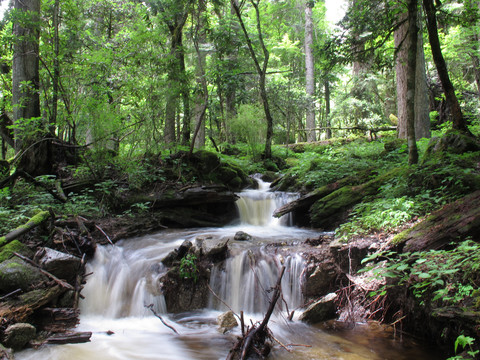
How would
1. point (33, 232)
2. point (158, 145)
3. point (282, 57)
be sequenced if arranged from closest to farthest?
point (33, 232) → point (158, 145) → point (282, 57)

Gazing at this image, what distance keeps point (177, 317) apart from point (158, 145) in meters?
6.27

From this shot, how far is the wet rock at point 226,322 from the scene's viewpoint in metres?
4.62

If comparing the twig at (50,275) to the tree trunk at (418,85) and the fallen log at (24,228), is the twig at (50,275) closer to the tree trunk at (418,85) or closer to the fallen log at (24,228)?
the fallen log at (24,228)

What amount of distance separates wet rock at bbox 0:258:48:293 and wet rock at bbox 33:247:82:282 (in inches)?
7.8

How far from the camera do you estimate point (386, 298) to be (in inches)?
184

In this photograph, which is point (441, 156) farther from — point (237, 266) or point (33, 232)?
point (33, 232)

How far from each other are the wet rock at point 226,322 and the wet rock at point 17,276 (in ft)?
9.09

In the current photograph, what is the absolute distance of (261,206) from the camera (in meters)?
9.95

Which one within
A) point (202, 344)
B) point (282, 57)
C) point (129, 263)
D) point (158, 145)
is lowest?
point (202, 344)

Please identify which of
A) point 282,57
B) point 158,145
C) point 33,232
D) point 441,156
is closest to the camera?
point 33,232

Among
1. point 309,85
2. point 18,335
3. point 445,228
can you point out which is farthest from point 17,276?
point 309,85

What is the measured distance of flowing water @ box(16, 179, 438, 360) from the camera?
3.97 m

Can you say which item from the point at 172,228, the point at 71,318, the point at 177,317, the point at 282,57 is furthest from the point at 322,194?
the point at 282,57

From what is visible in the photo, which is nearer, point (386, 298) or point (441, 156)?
point (386, 298)
